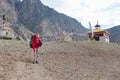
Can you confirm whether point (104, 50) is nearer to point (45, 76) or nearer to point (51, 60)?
point (51, 60)

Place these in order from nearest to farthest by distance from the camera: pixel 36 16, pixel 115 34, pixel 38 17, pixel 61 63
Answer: pixel 61 63
pixel 115 34
pixel 38 17
pixel 36 16

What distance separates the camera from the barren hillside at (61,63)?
24.6 metres

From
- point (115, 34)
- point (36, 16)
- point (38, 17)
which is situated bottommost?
point (115, 34)

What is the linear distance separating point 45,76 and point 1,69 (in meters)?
2.75

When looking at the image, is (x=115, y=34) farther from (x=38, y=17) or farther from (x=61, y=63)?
(x=61, y=63)

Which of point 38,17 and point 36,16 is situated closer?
point 38,17

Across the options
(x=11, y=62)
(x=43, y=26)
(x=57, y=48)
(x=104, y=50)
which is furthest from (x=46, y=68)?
(x=43, y=26)

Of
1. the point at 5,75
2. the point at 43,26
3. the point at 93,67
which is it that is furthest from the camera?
the point at 43,26

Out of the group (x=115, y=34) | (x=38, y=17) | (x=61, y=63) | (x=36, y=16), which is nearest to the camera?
(x=61, y=63)

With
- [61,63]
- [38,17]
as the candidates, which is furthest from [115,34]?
[61,63]

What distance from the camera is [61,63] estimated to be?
1107 inches

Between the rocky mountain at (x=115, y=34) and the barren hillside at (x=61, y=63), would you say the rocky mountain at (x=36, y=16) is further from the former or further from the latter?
the barren hillside at (x=61, y=63)

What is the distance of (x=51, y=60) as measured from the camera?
28703 millimetres

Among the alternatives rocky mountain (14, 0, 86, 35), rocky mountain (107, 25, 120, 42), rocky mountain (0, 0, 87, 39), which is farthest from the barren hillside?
rocky mountain (14, 0, 86, 35)
